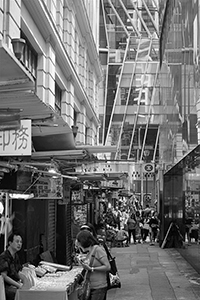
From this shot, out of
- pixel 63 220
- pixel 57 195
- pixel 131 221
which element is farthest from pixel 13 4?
pixel 131 221

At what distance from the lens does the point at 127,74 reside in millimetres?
44719

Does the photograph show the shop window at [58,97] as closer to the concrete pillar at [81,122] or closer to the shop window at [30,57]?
the shop window at [30,57]

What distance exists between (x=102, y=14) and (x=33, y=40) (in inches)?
1218

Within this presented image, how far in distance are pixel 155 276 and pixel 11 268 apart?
796 centimetres

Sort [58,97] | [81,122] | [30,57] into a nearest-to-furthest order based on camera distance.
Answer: [30,57] → [58,97] → [81,122]

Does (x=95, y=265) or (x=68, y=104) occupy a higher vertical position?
(x=68, y=104)

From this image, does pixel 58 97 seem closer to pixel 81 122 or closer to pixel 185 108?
pixel 185 108

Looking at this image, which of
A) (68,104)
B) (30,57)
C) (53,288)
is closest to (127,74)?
(68,104)

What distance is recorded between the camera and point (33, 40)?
13422mm

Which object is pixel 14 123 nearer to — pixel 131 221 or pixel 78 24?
pixel 78 24

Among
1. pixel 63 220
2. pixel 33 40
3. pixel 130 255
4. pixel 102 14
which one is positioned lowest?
pixel 130 255

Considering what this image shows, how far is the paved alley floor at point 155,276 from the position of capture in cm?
1171

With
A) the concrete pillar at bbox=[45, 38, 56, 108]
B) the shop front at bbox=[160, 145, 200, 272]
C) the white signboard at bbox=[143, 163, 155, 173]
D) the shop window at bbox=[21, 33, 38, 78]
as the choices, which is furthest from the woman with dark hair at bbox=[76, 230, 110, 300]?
the white signboard at bbox=[143, 163, 155, 173]

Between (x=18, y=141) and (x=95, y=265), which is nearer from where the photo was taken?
(x=18, y=141)
